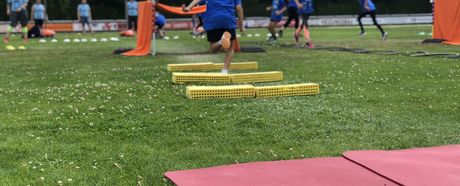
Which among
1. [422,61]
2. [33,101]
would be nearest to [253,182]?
[33,101]

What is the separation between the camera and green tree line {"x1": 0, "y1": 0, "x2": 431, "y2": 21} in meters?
38.3

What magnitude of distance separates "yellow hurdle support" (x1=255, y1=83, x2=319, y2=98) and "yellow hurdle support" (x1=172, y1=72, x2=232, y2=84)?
1.32 m

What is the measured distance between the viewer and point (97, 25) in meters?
37.6

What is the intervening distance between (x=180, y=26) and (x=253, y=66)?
98.3 feet

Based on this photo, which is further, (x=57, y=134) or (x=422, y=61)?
(x=422, y=61)

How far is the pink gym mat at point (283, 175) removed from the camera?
324 cm

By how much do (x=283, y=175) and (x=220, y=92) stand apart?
307cm

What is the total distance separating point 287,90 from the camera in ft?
21.6

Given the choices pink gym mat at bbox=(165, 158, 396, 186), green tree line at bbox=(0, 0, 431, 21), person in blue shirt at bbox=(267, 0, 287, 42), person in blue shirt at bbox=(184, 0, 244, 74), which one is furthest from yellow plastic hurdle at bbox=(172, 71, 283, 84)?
green tree line at bbox=(0, 0, 431, 21)

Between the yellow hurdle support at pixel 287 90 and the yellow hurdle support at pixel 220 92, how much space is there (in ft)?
0.36

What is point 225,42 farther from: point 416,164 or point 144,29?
point 144,29

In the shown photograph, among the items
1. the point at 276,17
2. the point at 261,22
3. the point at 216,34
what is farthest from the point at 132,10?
the point at 216,34

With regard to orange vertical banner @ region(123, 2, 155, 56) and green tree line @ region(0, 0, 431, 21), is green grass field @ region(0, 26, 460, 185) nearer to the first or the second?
orange vertical banner @ region(123, 2, 155, 56)

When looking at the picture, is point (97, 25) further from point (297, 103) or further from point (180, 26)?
point (297, 103)
